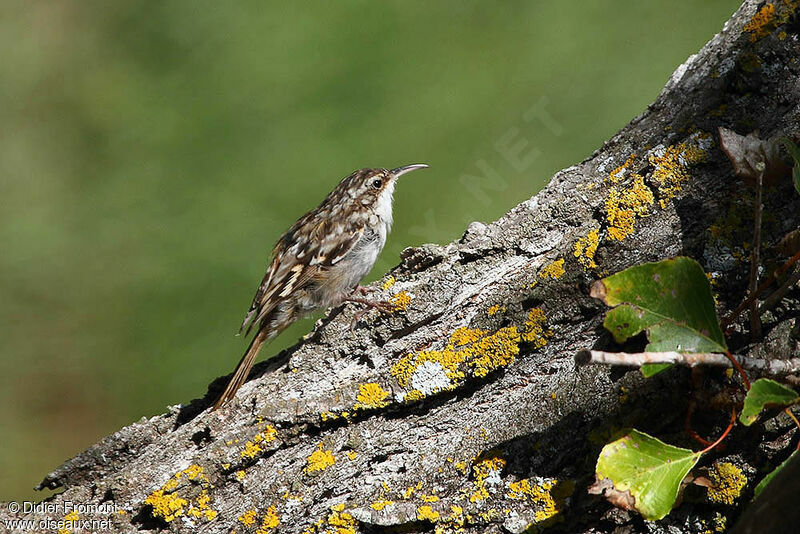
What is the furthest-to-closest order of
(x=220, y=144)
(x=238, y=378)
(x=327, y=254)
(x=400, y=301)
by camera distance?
(x=220, y=144) < (x=327, y=254) < (x=238, y=378) < (x=400, y=301)

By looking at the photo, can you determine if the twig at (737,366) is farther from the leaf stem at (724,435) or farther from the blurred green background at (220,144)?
the blurred green background at (220,144)

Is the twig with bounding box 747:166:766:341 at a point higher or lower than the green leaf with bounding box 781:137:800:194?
lower

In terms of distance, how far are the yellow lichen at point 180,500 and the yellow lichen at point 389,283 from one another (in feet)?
2.77

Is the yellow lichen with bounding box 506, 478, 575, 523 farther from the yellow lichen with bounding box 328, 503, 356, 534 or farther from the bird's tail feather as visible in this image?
the bird's tail feather

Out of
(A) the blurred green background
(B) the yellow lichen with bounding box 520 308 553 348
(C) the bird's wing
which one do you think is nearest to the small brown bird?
(C) the bird's wing

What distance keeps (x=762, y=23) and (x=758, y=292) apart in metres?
0.89

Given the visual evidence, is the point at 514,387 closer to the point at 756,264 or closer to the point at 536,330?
the point at 536,330

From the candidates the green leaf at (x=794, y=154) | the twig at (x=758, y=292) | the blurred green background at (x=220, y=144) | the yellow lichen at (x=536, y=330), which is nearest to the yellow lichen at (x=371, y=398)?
the yellow lichen at (x=536, y=330)

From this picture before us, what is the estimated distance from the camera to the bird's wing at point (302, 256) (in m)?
4.05

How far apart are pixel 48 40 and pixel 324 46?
2.77m

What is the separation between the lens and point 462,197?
18.8 ft

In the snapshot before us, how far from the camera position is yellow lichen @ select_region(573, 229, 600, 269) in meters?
2.04

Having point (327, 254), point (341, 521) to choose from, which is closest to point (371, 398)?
point (341, 521)

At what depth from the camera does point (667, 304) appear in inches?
64.4
